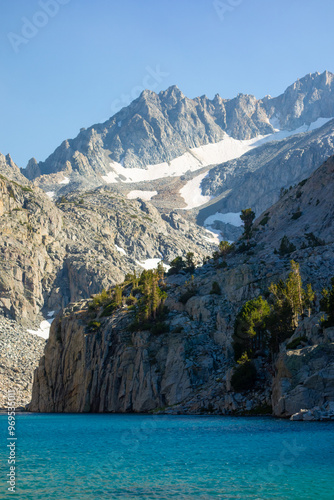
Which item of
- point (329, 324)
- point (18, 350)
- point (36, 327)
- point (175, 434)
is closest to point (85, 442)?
point (175, 434)

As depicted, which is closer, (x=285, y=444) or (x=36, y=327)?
(x=285, y=444)

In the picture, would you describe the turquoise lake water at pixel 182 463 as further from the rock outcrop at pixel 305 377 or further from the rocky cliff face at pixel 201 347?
the rocky cliff face at pixel 201 347

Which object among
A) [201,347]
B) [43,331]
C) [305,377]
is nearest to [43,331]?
[43,331]

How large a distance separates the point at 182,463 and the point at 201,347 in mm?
52169

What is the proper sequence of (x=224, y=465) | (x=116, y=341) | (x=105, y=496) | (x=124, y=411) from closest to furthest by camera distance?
(x=105, y=496)
(x=224, y=465)
(x=124, y=411)
(x=116, y=341)

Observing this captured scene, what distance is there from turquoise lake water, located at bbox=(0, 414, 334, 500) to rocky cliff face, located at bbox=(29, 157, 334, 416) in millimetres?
14049

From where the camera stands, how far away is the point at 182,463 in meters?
31.6

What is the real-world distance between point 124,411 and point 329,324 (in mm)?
41327

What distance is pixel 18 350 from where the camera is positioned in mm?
144625

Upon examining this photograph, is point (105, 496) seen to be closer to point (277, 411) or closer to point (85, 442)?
point (85, 442)

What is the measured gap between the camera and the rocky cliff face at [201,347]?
205 ft

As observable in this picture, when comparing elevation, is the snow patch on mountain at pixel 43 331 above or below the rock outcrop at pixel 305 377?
above

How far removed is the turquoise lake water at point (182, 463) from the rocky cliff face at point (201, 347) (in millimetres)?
14049

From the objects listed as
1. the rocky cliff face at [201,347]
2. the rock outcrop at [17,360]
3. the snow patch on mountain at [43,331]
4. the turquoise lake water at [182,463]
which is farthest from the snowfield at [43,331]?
the turquoise lake water at [182,463]
